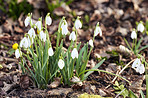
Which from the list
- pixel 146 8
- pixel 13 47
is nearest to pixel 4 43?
pixel 13 47

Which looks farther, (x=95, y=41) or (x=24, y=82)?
(x=95, y=41)

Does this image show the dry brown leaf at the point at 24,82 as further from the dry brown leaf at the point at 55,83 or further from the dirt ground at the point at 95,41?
the dry brown leaf at the point at 55,83

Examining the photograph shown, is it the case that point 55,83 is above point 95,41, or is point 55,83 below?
below

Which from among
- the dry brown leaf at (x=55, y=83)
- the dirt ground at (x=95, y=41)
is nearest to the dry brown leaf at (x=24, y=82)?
the dirt ground at (x=95, y=41)

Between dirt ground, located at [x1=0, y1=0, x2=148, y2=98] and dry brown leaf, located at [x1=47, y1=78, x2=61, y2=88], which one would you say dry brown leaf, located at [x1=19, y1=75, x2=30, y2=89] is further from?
dry brown leaf, located at [x1=47, y1=78, x2=61, y2=88]

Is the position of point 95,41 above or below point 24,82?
above

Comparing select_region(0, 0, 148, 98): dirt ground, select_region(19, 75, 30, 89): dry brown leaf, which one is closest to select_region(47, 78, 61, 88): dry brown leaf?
select_region(0, 0, 148, 98): dirt ground

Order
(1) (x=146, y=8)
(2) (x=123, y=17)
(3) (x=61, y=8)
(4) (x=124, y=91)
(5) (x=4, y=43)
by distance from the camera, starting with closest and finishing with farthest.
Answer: (4) (x=124, y=91), (5) (x=4, y=43), (3) (x=61, y=8), (2) (x=123, y=17), (1) (x=146, y=8)

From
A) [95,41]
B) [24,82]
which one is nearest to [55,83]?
[24,82]

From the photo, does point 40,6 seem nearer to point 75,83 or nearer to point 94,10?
point 94,10

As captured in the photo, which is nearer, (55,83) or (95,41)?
(55,83)

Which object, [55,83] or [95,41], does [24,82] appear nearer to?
[55,83]
